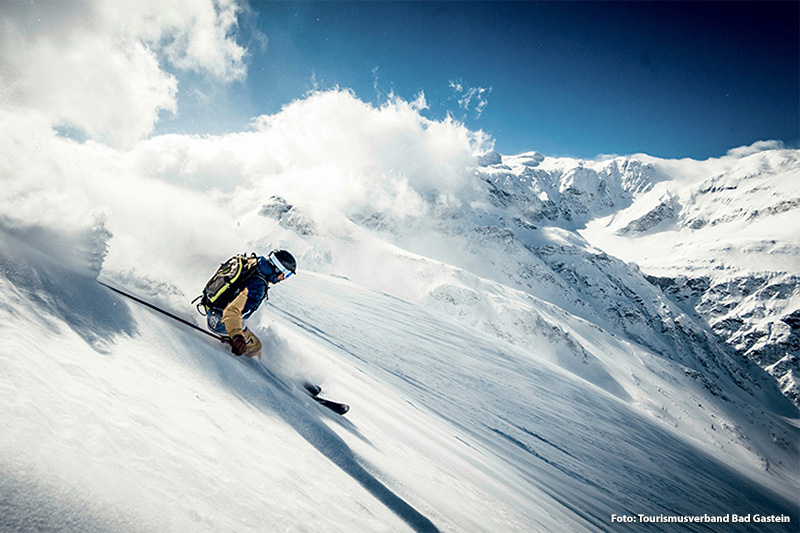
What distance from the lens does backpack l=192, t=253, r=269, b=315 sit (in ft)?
15.4

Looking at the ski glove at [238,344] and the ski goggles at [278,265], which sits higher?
the ski goggles at [278,265]

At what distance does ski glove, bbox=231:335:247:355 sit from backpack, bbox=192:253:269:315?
0.71 metres

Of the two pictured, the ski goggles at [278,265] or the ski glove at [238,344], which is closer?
the ski glove at [238,344]

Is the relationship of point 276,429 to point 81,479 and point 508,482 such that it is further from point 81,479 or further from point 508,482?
point 508,482

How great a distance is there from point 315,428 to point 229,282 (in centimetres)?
243

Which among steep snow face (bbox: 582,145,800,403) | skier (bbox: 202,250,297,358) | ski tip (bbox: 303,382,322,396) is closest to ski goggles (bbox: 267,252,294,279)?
skier (bbox: 202,250,297,358)

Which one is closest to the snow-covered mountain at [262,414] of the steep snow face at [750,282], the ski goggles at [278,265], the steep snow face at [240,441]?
the steep snow face at [240,441]

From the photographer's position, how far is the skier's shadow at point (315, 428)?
3021mm

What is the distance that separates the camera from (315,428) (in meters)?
3.74

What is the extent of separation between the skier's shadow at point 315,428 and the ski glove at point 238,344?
0.17 metres

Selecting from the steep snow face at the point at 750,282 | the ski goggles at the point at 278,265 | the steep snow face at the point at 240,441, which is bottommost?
the steep snow face at the point at 240,441

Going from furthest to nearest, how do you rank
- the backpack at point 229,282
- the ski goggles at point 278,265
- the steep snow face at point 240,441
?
the ski goggles at point 278,265 < the backpack at point 229,282 < the steep snow face at point 240,441

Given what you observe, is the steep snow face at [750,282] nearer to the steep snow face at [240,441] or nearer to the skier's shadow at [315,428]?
the steep snow face at [240,441]

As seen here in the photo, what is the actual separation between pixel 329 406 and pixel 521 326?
63.3 metres
